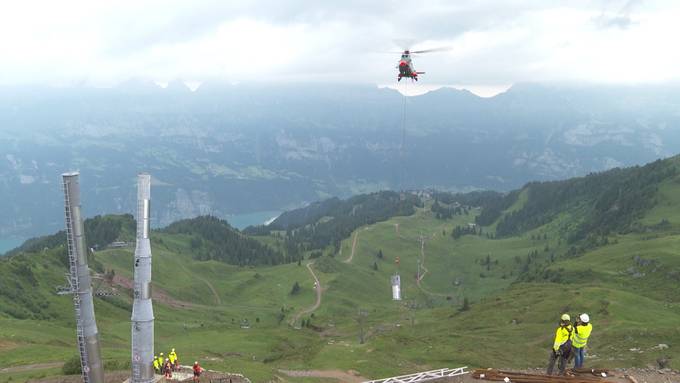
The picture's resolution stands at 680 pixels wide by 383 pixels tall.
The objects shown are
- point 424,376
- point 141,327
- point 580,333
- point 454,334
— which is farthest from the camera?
point 454,334

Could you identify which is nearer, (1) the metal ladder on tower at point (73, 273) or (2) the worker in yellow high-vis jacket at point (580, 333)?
(2) the worker in yellow high-vis jacket at point (580, 333)

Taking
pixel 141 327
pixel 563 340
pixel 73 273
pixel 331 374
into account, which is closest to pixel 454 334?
pixel 331 374

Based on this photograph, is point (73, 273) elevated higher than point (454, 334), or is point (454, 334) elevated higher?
point (73, 273)

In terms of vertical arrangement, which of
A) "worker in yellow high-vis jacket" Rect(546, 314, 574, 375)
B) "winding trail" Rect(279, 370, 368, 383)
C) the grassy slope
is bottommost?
the grassy slope

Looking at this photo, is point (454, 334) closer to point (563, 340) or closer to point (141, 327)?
point (563, 340)

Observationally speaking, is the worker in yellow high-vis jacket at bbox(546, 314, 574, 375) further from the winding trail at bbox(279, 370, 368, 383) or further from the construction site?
the winding trail at bbox(279, 370, 368, 383)

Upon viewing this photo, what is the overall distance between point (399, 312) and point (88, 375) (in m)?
149

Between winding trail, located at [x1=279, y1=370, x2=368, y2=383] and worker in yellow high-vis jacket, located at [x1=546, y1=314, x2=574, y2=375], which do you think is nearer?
worker in yellow high-vis jacket, located at [x1=546, y1=314, x2=574, y2=375]

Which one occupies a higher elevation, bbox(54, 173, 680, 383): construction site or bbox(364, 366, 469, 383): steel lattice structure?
bbox(54, 173, 680, 383): construction site

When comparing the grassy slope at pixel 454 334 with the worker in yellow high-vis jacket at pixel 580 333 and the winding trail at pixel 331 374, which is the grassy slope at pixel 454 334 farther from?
the worker in yellow high-vis jacket at pixel 580 333

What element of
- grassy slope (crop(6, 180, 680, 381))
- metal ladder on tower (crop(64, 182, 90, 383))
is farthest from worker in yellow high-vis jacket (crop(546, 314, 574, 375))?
metal ladder on tower (crop(64, 182, 90, 383))

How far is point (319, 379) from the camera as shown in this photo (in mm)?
58250

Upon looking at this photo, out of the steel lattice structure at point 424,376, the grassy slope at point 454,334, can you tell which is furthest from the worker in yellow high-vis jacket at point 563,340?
the grassy slope at point 454,334

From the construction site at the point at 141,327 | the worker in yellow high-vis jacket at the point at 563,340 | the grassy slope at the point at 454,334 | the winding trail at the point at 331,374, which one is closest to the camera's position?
the worker in yellow high-vis jacket at the point at 563,340
